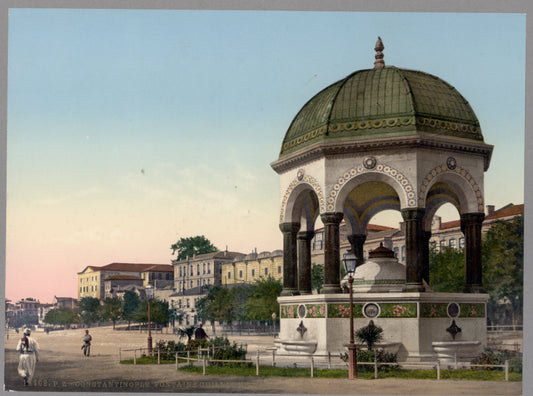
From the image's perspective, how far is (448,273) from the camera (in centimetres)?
4797

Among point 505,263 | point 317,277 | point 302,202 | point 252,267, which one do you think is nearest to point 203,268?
point 252,267

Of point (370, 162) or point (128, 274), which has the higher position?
point (370, 162)

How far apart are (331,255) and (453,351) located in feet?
16.3

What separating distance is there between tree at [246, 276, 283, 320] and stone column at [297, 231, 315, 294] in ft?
106

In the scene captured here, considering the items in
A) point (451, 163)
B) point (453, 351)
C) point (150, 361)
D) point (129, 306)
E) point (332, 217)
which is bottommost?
point (129, 306)

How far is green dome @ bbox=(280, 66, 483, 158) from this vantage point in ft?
80.1

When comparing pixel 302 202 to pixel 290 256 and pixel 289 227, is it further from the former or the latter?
pixel 290 256

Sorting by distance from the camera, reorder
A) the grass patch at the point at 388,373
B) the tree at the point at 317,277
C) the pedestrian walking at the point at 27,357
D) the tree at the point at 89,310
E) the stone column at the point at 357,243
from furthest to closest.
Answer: the tree at the point at 89,310
the tree at the point at 317,277
the stone column at the point at 357,243
the pedestrian walking at the point at 27,357
the grass patch at the point at 388,373

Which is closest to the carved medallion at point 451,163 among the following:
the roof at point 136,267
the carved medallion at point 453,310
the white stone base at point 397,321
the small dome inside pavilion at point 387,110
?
the small dome inside pavilion at point 387,110

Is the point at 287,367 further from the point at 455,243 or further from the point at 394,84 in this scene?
the point at 455,243

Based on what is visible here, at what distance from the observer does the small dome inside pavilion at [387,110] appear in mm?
24422

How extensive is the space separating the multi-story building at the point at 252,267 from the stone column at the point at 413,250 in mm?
49012

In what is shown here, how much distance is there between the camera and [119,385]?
22312 mm

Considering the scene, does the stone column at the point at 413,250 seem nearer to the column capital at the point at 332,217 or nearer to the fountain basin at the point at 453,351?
the fountain basin at the point at 453,351
